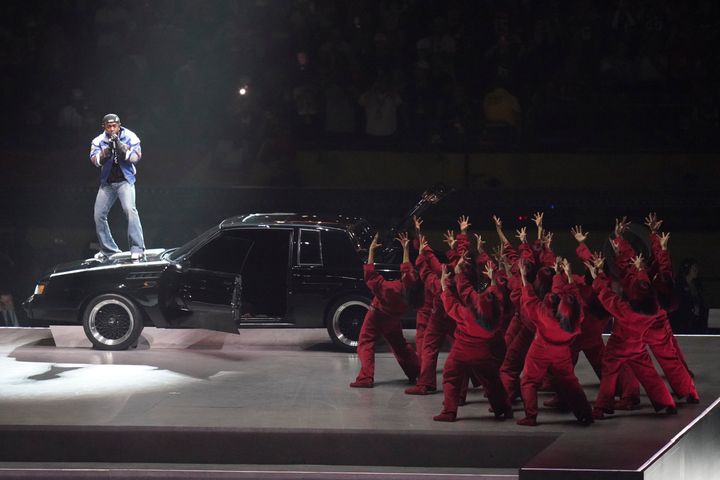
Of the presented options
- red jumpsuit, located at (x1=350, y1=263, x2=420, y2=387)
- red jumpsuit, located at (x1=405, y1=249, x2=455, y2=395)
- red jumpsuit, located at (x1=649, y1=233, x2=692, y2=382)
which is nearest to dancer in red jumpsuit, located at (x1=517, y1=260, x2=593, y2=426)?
red jumpsuit, located at (x1=649, y1=233, x2=692, y2=382)

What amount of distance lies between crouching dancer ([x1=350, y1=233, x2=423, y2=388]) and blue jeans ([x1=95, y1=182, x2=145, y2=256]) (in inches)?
137

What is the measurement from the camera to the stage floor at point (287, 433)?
943cm

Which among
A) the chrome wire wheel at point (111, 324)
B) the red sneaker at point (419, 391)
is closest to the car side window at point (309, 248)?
the chrome wire wheel at point (111, 324)

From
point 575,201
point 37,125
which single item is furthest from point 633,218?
point 37,125

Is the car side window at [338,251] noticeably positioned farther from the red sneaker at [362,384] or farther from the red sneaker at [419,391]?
the red sneaker at [419,391]

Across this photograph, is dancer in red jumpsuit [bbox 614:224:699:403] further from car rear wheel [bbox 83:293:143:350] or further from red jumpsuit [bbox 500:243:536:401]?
car rear wheel [bbox 83:293:143:350]

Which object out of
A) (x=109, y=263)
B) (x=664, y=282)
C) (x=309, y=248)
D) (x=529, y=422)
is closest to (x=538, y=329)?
(x=529, y=422)

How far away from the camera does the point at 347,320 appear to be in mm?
13273

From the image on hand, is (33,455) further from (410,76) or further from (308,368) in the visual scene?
(410,76)

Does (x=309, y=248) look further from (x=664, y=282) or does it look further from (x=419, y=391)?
(x=664, y=282)

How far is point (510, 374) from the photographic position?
1069 centimetres

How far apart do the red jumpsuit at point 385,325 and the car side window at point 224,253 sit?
2.58 m

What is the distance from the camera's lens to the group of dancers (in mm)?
9773

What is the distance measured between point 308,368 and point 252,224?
1.92 metres
